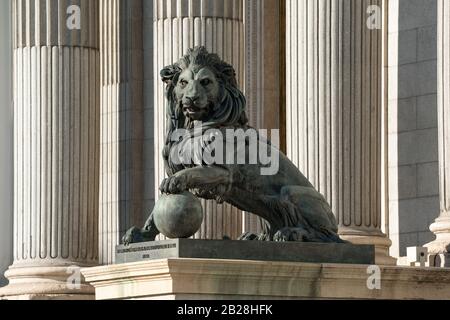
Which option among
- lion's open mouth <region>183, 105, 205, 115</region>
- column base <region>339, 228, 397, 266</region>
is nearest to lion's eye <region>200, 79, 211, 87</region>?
lion's open mouth <region>183, 105, 205, 115</region>

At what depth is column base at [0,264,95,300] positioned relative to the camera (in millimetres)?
64000

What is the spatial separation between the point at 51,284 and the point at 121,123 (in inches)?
471

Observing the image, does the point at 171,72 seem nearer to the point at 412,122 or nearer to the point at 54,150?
the point at 54,150

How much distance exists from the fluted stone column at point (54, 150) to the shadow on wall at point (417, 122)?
9.83m

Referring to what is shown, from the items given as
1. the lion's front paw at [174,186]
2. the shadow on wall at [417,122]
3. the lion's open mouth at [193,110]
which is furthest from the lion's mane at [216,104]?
the shadow on wall at [417,122]

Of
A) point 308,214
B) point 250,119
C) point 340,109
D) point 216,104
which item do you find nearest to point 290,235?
point 308,214

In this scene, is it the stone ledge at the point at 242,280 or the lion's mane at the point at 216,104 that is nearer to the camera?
the stone ledge at the point at 242,280

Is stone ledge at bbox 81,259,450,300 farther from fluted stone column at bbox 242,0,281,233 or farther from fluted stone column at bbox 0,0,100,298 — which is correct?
fluted stone column at bbox 242,0,281,233

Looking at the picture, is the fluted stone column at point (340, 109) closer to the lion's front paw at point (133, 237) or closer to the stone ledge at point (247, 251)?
the stone ledge at point (247, 251)

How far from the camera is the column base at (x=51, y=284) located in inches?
2520

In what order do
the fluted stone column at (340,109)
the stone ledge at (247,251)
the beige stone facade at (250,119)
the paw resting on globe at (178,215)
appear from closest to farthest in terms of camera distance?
the stone ledge at (247,251) < the paw resting on globe at (178,215) < the beige stone facade at (250,119) < the fluted stone column at (340,109)

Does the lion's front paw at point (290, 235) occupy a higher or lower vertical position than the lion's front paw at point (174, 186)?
lower

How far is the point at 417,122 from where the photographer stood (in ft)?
216

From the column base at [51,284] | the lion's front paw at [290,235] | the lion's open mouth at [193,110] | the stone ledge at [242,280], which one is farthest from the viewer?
the column base at [51,284]
